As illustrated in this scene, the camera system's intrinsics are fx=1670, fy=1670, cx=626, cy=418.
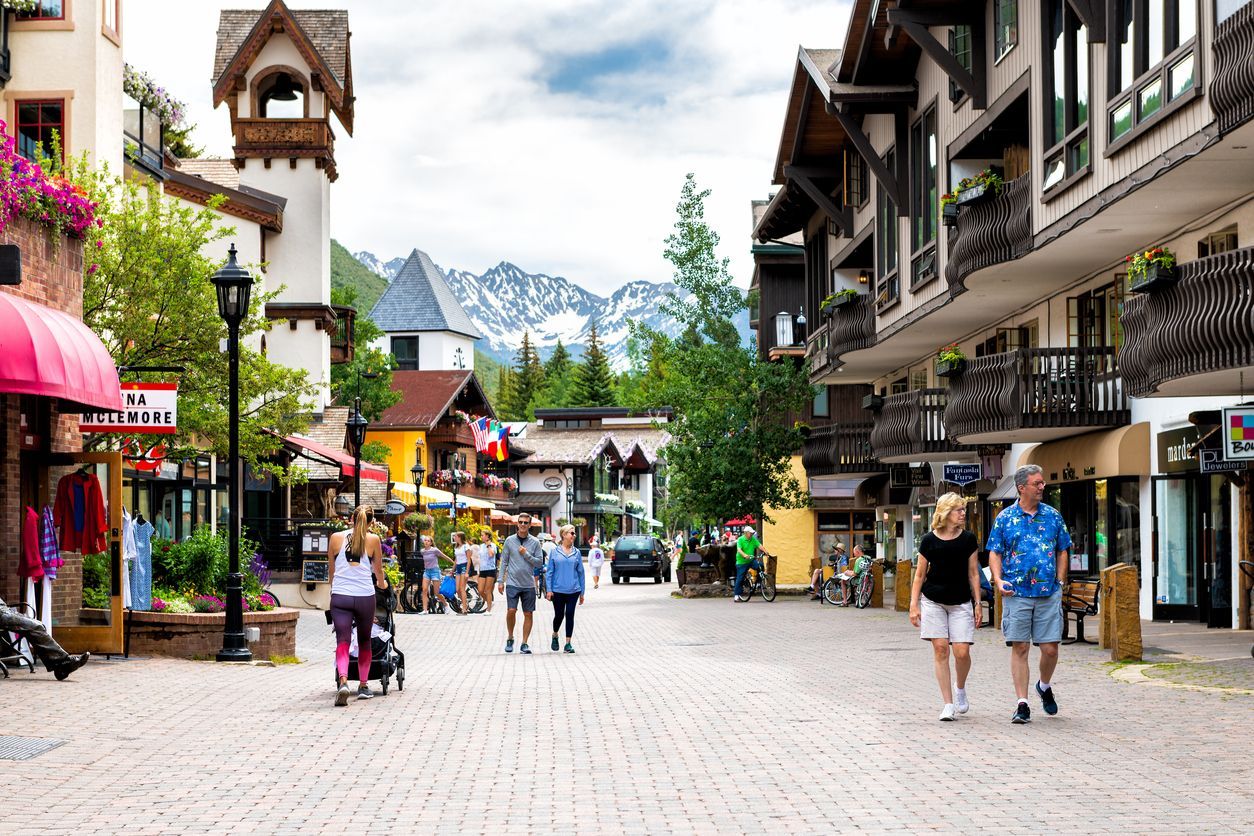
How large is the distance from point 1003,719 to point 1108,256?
15.0 metres

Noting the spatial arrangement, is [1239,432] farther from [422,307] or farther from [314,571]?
[422,307]

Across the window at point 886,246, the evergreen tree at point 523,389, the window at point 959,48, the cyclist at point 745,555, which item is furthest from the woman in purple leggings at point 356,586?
the evergreen tree at point 523,389

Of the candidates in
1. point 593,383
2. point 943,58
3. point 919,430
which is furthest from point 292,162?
point 593,383

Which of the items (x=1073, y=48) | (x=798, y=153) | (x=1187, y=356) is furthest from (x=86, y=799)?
(x=798, y=153)

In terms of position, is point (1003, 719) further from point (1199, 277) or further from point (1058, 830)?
point (1199, 277)

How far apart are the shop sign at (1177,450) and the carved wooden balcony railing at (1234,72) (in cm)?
646

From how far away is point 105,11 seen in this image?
33.7m

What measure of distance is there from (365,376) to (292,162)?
19.8 m

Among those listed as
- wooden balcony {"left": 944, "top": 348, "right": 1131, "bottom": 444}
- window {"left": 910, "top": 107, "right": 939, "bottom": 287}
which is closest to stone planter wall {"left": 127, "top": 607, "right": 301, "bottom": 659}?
wooden balcony {"left": 944, "top": 348, "right": 1131, "bottom": 444}

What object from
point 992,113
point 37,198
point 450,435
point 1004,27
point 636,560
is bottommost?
point 636,560

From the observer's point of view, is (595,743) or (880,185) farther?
(880,185)

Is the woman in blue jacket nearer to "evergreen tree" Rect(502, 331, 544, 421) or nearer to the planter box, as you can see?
the planter box

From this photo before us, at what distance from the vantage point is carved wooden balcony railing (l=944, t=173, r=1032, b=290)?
2634 centimetres

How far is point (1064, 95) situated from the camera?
25.4m
